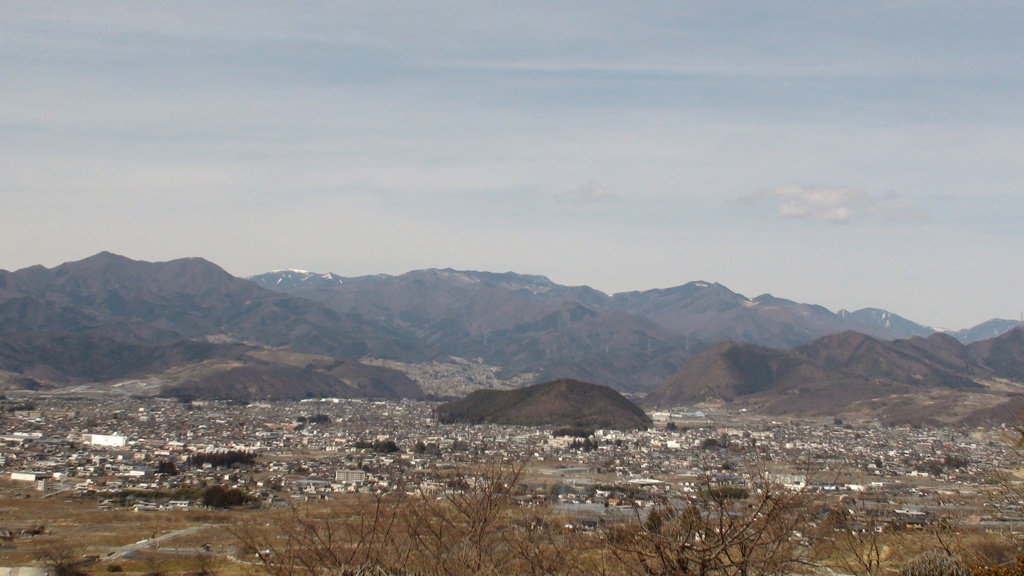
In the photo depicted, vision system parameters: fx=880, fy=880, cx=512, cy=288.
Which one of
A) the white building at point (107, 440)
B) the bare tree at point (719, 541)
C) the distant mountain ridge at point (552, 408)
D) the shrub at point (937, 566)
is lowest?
the white building at point (107, 440)

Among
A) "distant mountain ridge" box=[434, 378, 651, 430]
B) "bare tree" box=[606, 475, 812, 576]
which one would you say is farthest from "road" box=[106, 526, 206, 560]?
"distant mountain ridge" box=[434, 378, 651, 430]

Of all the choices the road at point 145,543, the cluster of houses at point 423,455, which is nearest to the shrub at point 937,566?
the cluster of houses at point 423,455

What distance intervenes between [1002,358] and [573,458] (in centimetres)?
14033

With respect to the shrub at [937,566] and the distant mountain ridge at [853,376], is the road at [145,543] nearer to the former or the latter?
the shrub at [937,566]

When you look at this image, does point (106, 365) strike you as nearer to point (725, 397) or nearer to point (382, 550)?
point (725, 397)

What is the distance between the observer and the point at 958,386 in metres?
138

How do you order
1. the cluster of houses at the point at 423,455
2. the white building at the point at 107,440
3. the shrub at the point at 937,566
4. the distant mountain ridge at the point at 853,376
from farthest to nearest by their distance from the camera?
the distant mountain ridge at the point at 853,376 < the white building at the point at 107,440 < the cluster of houses at the point at 423,455 < the shrub at the point at 937,566

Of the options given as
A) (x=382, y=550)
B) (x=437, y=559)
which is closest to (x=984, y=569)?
(x=437, y=559)

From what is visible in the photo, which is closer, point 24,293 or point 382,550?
point 382,550

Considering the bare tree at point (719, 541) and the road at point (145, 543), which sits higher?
the bare tree at point (719, 541)

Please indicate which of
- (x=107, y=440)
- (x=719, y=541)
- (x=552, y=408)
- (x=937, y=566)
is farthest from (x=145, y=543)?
(x=552, y=408)

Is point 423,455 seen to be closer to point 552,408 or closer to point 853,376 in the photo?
point 552,408

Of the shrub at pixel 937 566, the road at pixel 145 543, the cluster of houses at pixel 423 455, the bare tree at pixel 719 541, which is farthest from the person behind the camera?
the cluster of houses at pixel 423 455

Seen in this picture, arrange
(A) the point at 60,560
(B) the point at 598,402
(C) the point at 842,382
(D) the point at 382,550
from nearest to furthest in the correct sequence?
(D) the point at 382,550 < (A) the point at 60,560 < (B) the point at 598,402 < (C) the point at 842,382
